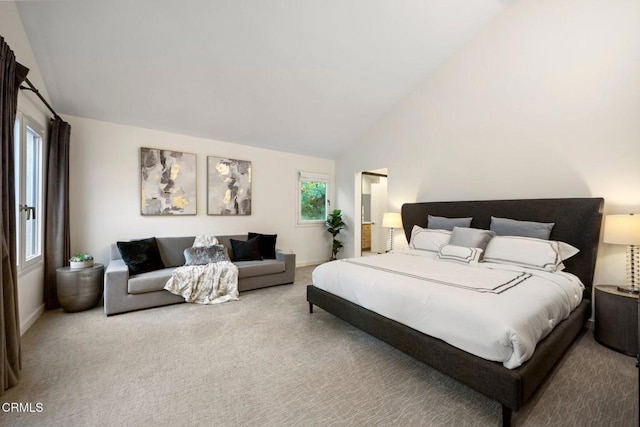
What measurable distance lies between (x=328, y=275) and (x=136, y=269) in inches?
98.9

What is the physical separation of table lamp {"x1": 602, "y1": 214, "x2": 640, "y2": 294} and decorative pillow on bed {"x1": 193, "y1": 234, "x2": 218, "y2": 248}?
4773 mm

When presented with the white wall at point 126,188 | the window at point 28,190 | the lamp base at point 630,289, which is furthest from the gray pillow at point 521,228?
the window at point 28,190

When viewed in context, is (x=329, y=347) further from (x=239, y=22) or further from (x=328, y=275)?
(x=239, y=22)

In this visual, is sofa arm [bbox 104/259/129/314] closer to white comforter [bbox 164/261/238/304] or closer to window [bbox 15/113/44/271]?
white comforter [bbox 164/261/238/304]

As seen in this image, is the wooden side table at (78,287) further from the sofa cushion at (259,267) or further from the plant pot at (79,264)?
the sofa cushion at (259,267)

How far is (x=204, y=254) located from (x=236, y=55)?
270 centimetres

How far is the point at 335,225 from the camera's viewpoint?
19.3ft

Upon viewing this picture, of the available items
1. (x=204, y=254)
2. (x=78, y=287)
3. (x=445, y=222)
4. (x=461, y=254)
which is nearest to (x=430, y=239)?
(x=445, y=222)

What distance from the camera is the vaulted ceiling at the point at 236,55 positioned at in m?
2.67

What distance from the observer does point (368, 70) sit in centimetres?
396

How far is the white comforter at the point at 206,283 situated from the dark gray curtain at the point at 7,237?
149cm

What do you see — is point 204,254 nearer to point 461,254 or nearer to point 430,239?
point 430,239

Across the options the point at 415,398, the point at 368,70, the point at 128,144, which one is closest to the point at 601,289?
the point at 415,398

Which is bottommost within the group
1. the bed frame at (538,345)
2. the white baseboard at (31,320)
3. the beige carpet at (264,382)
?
the beige carpet at (264,382)
